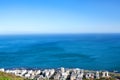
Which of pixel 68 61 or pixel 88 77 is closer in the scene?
pixel 88 77

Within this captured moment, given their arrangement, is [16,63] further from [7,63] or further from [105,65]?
[105,65]

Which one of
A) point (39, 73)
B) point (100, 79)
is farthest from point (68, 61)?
point (100, 79)

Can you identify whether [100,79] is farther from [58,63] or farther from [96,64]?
[58,63]

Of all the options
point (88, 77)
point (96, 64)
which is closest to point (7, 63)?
point (96, 64)

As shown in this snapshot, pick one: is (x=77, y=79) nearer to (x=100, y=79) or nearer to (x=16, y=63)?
(x=100, y=79)

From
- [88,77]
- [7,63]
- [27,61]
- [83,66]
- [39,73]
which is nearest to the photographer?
[88,77]

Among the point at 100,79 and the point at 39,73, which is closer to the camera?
the point at 100,79

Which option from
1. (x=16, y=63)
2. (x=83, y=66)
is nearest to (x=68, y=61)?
(x=83, y=66)

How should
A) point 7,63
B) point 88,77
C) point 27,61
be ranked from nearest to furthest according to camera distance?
point 88,77, point 7,63, point 27,61
